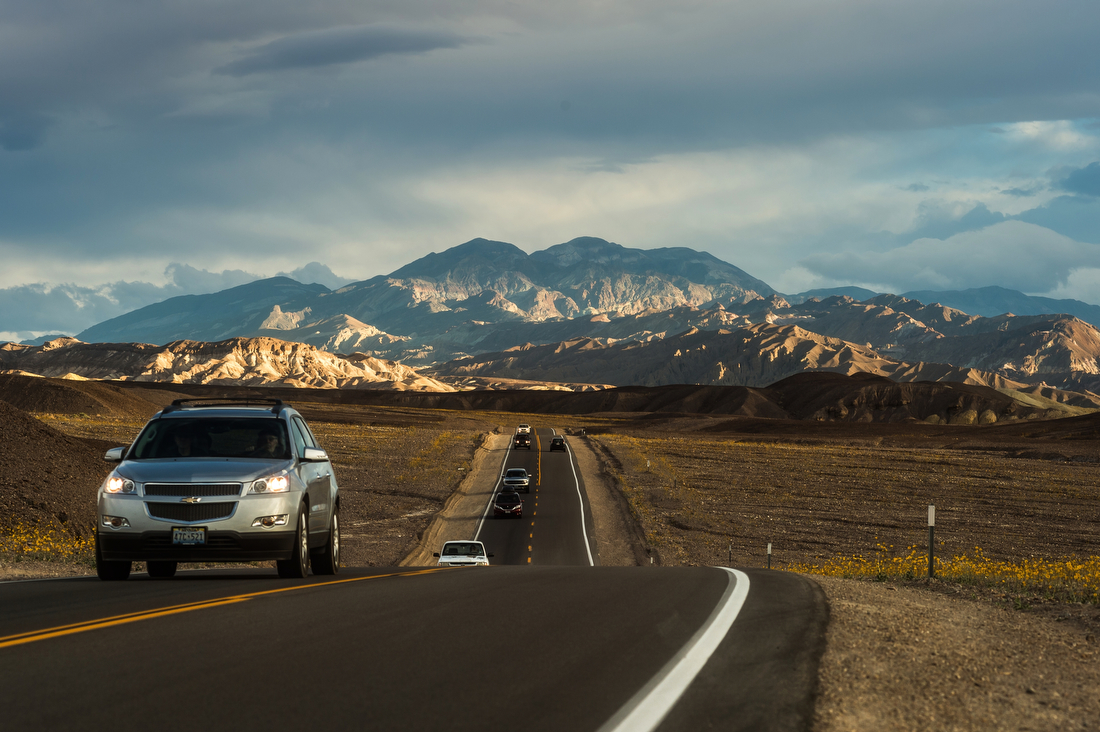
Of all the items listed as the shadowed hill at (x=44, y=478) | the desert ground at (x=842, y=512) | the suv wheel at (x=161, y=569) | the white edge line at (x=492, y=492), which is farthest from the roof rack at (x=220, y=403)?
the white edge line at (x=492, y=492)

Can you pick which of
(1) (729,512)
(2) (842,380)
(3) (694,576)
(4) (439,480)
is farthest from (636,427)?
(3) (694,576)

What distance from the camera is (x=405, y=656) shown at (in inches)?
256

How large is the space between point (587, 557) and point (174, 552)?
28875 millimetres

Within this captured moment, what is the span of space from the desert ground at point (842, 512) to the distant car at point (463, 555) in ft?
22.2

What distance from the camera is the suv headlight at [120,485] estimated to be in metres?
10.6

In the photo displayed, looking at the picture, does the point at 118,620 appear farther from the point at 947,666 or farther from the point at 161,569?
the point at 947,666

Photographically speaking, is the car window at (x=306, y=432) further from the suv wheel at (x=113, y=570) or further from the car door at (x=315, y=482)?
the suv wheel at (x=113, y=570)

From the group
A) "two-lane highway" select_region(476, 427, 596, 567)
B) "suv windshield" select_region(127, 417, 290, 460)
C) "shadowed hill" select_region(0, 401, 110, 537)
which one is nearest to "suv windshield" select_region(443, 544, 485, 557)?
"two-lane highway" select_region(476, 427, 596, 567)

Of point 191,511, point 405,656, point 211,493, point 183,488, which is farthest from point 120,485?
point 405,656

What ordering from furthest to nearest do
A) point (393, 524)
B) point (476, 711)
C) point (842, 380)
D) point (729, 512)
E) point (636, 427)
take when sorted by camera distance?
point (842, 380)
point (636, 427)
point (729, 512)
point (393, 524)
point (476, 711)

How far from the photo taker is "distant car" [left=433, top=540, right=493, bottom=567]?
2731cm

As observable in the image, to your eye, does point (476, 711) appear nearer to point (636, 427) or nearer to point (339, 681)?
point (339, 681)

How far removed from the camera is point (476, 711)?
5156 mm

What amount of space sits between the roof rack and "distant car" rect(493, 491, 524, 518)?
113 feet
